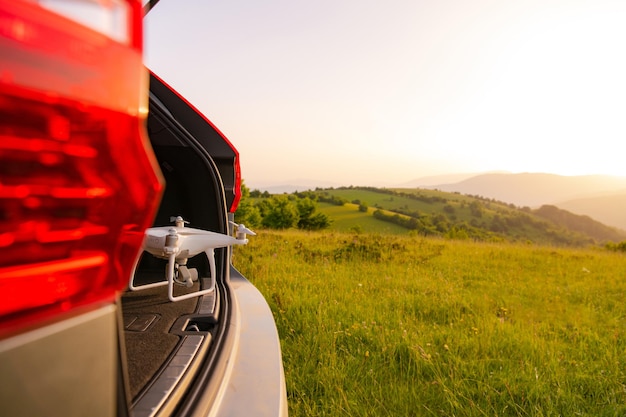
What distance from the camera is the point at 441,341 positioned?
365 centimetres

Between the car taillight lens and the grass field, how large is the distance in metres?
2.19

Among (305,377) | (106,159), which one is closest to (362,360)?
(305,377)

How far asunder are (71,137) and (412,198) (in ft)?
267

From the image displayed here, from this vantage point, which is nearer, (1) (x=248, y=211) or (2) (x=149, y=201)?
(2) (x=149, y=201)

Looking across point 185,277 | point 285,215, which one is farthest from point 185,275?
point 285,215

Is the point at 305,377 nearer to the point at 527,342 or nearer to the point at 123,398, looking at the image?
the point at 527,342

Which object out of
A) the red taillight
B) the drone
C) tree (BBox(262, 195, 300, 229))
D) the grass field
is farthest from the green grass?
the drone

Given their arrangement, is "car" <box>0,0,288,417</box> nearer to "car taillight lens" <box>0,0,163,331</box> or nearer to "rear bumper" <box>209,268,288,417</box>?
"car taillight lens" <box>0,0,163,331</box>

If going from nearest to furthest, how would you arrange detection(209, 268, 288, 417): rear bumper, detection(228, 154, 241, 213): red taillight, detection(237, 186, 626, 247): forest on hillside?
detection(209, 268, 288, 417): rear bumper
detection(228, 154, 241, 213): red taillight
detection(237, 186, 626, 247): forest on hillside

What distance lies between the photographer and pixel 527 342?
369cm

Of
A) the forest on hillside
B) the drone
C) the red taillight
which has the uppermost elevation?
the red taillight

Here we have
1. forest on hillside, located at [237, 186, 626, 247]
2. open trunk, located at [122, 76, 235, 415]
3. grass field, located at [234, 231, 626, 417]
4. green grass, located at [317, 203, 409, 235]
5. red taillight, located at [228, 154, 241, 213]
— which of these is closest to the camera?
open trunk, located at [122, 76, 235, 415]

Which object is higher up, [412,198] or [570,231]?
[412,198]

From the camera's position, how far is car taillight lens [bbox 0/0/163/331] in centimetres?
48
